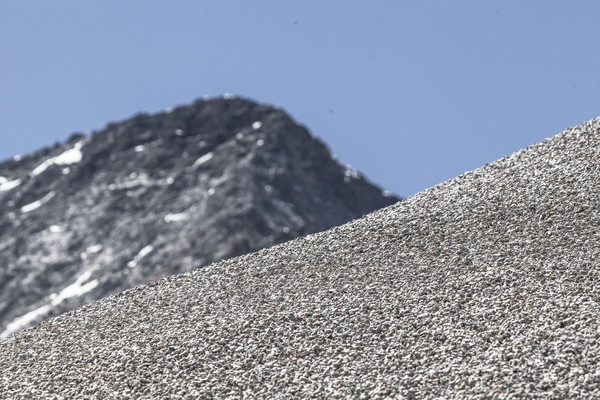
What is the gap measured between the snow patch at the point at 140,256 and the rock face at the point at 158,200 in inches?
11.8

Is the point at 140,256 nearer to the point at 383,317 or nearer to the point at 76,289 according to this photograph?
the point at 76,289

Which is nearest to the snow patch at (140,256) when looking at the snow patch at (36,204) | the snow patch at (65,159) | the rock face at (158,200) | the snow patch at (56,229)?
the rock face at (158,200)

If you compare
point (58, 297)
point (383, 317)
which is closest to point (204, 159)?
point (58, 297)

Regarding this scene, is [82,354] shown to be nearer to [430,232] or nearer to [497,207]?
[430,232]

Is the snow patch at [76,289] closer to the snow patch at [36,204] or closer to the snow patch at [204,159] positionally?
the snow patch at [36,204]

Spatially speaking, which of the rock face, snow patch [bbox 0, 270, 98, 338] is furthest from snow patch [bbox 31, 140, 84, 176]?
snow patch [bbox 0, 270, 98, 338]

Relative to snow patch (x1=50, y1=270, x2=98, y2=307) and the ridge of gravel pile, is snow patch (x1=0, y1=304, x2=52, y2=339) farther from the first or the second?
the ridge of gravel pile

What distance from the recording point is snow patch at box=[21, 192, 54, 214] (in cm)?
14762

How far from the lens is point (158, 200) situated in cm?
13838

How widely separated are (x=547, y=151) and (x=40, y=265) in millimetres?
113306

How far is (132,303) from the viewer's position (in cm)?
2150

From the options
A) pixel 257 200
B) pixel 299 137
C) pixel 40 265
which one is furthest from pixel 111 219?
pixel 299 137

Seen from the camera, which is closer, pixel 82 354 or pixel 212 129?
pixel 82 354

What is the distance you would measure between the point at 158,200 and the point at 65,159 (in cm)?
3157
